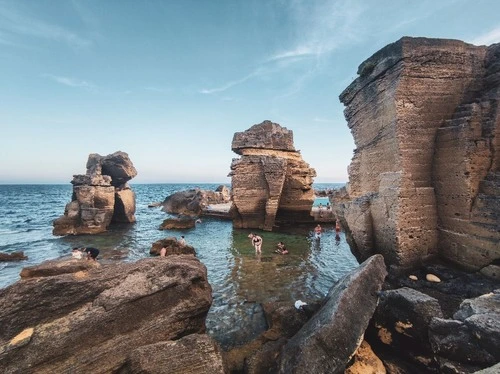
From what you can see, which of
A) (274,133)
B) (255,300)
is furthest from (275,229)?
(255,300)

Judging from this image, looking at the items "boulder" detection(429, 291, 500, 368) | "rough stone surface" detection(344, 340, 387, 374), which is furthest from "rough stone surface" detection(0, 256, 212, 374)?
"boulder" detection(429, 291, 500, 368)

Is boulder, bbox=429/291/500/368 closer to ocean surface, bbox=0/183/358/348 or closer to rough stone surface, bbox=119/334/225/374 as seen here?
rough stone surface, bbox=119/334/225/374

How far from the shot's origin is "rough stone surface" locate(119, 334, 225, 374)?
419 centimetres

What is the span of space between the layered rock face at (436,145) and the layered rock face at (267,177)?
1539 cm

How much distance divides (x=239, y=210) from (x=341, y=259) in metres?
11.7

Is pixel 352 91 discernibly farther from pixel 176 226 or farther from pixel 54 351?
pixel 176 226

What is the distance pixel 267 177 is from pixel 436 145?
15975 millimetres

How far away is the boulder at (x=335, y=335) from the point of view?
4.36 metres

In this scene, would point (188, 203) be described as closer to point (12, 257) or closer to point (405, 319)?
point (12, 257)

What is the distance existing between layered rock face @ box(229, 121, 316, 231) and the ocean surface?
1928 millimetres

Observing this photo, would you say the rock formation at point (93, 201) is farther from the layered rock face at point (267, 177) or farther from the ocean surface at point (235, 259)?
the layered rock face at point (267, 177)

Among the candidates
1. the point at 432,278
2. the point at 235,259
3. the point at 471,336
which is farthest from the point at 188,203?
the point at 471,336

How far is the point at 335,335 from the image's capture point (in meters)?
4.70

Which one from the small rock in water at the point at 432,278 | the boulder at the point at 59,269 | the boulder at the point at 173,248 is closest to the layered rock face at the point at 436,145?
the small rock in water at the point at 432,278
